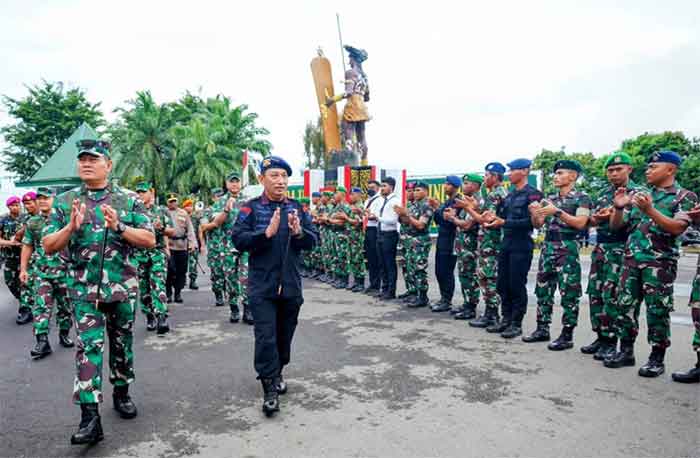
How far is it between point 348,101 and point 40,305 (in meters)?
15.7

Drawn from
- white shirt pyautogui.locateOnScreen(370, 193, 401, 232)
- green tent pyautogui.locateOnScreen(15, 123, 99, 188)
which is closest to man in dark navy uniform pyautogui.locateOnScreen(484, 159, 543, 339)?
white shirt pyautogui.locateOnScreen(370, 193, 401, 232)

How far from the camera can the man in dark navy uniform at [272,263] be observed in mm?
3574

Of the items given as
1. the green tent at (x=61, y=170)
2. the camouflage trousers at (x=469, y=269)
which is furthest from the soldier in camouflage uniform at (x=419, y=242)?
the green tent at (x=61, y=170)

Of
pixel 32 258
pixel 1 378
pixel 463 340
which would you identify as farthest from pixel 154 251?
pixel 463 340

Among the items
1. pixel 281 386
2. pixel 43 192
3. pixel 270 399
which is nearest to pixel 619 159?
pixel 281 386

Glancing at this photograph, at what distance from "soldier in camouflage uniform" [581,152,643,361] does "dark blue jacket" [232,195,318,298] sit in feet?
9.63

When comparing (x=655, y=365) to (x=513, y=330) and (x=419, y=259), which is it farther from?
(x=419, y=259)

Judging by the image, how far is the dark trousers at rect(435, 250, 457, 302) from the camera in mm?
7289

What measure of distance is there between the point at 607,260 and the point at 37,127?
35579mm

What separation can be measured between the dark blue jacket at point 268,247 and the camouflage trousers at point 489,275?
3.08m

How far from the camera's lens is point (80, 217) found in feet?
9.93

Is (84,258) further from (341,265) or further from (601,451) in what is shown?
(341,265)

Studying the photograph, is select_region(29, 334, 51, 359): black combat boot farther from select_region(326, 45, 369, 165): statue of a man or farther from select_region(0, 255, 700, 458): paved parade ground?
select_region(326, 45, 369, 165): statue of a man

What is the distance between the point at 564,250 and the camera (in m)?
5.19
